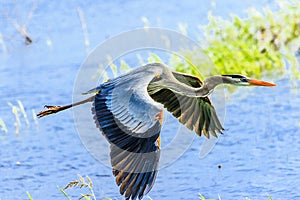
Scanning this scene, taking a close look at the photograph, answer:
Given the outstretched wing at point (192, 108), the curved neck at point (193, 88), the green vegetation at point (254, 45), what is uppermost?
the curved neck at point (193, 88)

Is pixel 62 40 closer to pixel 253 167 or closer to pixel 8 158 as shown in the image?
pixel 8 158

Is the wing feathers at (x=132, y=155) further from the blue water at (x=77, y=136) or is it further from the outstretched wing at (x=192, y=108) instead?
the blue water at (x=77, y=136)

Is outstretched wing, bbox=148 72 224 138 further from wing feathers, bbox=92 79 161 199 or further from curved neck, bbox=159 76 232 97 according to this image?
wing feathers, bbox=92 79 161 199

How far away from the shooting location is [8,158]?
9172 mm

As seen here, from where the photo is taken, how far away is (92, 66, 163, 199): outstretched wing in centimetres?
580

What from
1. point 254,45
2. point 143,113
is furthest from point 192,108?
point 254,45

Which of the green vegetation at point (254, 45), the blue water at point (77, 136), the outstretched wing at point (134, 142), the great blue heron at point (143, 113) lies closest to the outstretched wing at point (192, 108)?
the great blue heron at point (143, 113)

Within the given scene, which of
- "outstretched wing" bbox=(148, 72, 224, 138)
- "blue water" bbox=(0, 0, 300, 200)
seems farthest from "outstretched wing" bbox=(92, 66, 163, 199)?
"blue water" bbox=(0, 0, 300, 200)

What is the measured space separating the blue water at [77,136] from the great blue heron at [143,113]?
95 cm

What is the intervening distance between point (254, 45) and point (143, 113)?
553cm

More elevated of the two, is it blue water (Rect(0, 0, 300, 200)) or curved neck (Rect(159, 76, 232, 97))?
curved neck (Rect(159, 76, 232, 97))

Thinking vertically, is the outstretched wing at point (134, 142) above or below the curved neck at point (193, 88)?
above

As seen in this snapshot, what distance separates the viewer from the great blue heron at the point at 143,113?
583cm

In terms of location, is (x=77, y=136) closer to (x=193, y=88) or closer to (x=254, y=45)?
(x=254, y=45)
